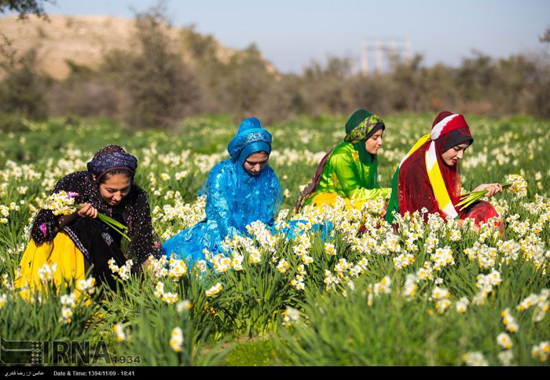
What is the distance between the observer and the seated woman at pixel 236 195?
4.68 meters

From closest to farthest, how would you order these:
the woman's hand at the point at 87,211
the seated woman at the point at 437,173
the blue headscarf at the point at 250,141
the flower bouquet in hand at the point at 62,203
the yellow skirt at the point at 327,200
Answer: the flower bouquet in hand at the point at 62,203 → the woman's hand at the point at 87,211 → the blue headscarf at the point at 250,141 → the seated woman at the point at 437,173 → the yellow skirt at the point at 327,200

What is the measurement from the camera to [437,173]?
4938 millimetres

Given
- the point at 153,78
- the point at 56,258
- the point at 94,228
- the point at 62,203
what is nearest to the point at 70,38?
the point at 153,78

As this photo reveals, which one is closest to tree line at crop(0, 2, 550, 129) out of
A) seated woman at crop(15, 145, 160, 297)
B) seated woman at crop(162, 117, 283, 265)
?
seated woman at crop(162, 117, 283, 265)

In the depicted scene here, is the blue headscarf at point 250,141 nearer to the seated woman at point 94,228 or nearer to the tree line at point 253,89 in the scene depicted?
the seated woman at point 94,228

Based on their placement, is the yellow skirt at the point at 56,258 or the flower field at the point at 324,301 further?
the yellow skirt at the point at 56,258

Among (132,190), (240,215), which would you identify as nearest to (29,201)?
(132,190)

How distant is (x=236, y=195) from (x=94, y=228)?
1403mm

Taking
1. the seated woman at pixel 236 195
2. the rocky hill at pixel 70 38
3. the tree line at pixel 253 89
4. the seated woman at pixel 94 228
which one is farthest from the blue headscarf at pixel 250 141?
the rocky hill at pixel 70 38

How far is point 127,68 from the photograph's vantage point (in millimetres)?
24500

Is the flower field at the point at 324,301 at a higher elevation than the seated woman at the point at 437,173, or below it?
below

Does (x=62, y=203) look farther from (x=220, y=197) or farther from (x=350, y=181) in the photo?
(x=350, y=181)

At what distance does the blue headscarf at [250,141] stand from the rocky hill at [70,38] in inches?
2671
